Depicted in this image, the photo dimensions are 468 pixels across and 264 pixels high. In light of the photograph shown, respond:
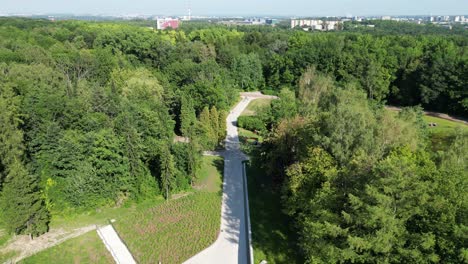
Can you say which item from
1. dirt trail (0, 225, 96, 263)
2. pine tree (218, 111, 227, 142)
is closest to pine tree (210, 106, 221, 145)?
pine tree (218, 111, 227, 142)

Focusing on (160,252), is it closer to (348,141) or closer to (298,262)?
(298,262)

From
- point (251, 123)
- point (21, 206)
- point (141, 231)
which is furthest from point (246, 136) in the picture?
point (21, 206)

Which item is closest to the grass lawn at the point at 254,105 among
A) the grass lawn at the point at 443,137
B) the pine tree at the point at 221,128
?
the pine tree at the point at 221,128

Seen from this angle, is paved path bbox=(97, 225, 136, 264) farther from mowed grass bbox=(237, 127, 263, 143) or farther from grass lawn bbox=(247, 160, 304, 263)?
mowed grass bbox=(237, 127, 263, 143)

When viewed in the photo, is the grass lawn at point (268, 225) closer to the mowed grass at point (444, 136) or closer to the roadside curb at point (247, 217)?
the roadside curb at point (247, 217)

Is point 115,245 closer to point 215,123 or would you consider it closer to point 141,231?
point 141,231

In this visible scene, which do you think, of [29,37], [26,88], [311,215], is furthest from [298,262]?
[29,37]
